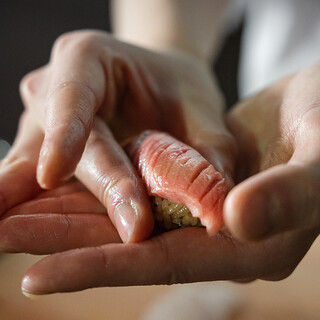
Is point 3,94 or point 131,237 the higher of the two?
point 131,237

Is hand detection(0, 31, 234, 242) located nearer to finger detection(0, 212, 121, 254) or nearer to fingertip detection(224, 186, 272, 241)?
finger detection(0, 212, 121, 254)

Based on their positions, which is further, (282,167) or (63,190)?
(63,190)

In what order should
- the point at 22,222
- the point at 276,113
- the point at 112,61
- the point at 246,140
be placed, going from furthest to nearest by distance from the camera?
the point at 112,61 < the point at 246,140 < the point at 276,113 < the point at 22,222

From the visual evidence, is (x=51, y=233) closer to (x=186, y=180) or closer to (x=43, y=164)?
(x=43, y=164)

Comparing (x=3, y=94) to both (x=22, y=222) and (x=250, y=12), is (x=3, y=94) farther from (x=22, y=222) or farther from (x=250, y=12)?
(x=22, y=222)

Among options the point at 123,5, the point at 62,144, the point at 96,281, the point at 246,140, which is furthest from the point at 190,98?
the point at 123,5

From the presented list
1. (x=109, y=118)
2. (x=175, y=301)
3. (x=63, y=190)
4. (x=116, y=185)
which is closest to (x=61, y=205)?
(x=63, y=190)

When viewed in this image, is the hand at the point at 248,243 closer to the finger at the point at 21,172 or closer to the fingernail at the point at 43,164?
the fingernail at the point at 43,164

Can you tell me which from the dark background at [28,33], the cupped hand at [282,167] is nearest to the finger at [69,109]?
the cupped hand at [282,167]
